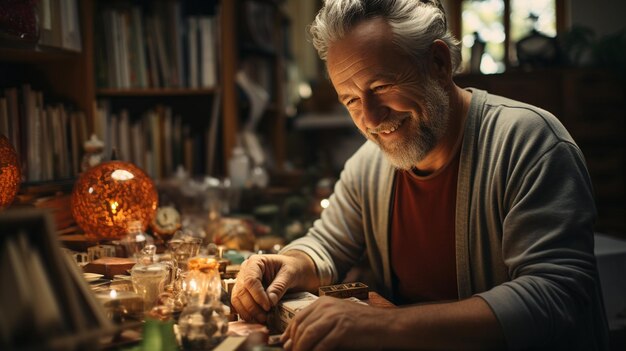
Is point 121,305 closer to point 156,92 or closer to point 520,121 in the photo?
point 520,121

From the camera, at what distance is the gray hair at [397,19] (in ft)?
4.83

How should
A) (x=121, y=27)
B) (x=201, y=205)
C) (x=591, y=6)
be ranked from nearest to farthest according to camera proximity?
(x=201, y=205), (x=121, y=27), (x=591, y=6)

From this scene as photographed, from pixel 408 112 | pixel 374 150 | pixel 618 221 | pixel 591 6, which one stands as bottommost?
pixel 618 221

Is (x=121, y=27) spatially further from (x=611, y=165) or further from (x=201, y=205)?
(x=611, y=165)

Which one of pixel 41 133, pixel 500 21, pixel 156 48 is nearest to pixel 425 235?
pixel 41 133

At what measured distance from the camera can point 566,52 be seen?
424cm

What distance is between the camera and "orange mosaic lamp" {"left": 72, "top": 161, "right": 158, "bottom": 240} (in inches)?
64.9

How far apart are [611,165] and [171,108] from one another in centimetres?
315

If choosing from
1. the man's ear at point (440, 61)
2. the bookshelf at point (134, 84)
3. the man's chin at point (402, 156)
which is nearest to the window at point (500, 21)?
the bookshelf at point (134, 84)

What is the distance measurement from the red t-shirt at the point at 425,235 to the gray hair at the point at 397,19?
1.13 ft

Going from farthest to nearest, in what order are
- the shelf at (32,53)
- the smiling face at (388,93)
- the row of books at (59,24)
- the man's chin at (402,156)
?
the row of books at (59,24) → the shelf at (32,53) → the man's chin at (402,156) → the smiling face at (388,93)

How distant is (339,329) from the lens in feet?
3.49

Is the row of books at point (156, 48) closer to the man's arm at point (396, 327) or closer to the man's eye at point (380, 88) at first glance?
the man's eye at point (380, 88)

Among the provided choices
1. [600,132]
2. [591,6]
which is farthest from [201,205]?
[591,6]
